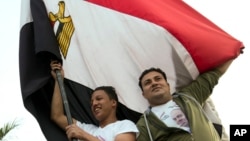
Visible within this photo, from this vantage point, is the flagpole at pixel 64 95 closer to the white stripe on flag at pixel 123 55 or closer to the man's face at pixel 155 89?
the white stripe on flag at pixel 123 55

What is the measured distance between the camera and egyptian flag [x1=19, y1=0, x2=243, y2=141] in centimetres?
452

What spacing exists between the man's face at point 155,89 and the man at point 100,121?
0.27 metres

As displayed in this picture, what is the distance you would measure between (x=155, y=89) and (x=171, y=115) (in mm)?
263

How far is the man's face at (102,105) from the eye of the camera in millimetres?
4039

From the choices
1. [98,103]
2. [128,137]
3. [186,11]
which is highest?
[186,11]

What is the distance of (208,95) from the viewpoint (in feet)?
14.6

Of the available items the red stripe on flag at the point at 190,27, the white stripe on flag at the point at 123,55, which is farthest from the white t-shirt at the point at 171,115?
the red stripe on flag at the point at 190,27

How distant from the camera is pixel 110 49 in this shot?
4.84 m

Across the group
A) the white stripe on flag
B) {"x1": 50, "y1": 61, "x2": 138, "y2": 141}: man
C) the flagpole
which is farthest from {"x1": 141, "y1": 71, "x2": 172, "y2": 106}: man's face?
the flagpole

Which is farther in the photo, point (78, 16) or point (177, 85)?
point (78, 16)

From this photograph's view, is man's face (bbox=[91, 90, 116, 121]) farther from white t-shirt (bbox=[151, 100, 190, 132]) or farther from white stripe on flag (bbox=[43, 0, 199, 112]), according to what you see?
white stripe on flag (bbox=[43, 0, 199, 112])

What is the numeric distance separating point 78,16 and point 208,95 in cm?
152

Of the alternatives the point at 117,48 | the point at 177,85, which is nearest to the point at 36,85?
the point at 117,48

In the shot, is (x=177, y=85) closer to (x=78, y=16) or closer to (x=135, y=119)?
(x=135, y=119)
